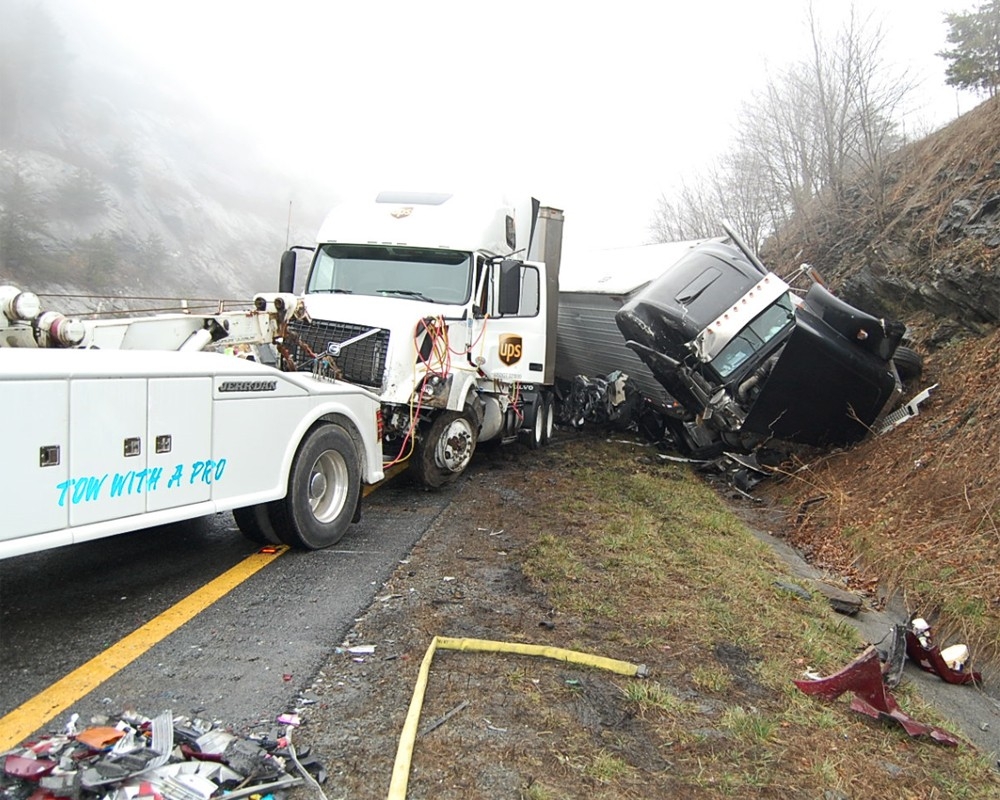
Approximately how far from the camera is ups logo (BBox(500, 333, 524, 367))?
8.75 m

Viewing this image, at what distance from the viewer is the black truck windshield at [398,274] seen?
784cm

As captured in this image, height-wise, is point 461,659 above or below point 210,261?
below

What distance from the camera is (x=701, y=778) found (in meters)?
2.86

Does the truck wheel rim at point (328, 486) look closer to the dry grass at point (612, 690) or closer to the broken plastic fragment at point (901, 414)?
the dry grass at point (612, 690)

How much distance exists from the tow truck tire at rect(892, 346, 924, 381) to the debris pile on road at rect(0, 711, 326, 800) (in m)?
9.05

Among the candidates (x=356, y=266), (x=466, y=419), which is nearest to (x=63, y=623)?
(x=466, y=419)

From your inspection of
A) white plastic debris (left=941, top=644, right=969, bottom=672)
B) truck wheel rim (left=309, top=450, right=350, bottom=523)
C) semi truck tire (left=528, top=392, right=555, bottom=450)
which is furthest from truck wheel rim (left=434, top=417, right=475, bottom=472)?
white plastic debris (left=941, top=644, right=969, bottom=672)

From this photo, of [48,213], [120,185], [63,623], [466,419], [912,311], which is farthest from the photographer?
[120,185]

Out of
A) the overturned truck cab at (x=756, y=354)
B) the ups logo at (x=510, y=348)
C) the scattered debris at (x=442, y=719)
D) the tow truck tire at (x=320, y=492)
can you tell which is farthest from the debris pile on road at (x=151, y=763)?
the overturned truck cab at (x=756, y=354)

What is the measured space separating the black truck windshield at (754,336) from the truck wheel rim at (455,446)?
3445 millimetres

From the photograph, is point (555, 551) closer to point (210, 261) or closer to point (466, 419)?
point (466, 419)

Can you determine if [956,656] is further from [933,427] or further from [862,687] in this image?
[933,427]

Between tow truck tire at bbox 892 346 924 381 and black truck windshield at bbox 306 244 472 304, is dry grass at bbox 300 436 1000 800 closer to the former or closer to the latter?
black truck windshield at bbox 306 244 472 304

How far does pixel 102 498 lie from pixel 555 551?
3.16m
